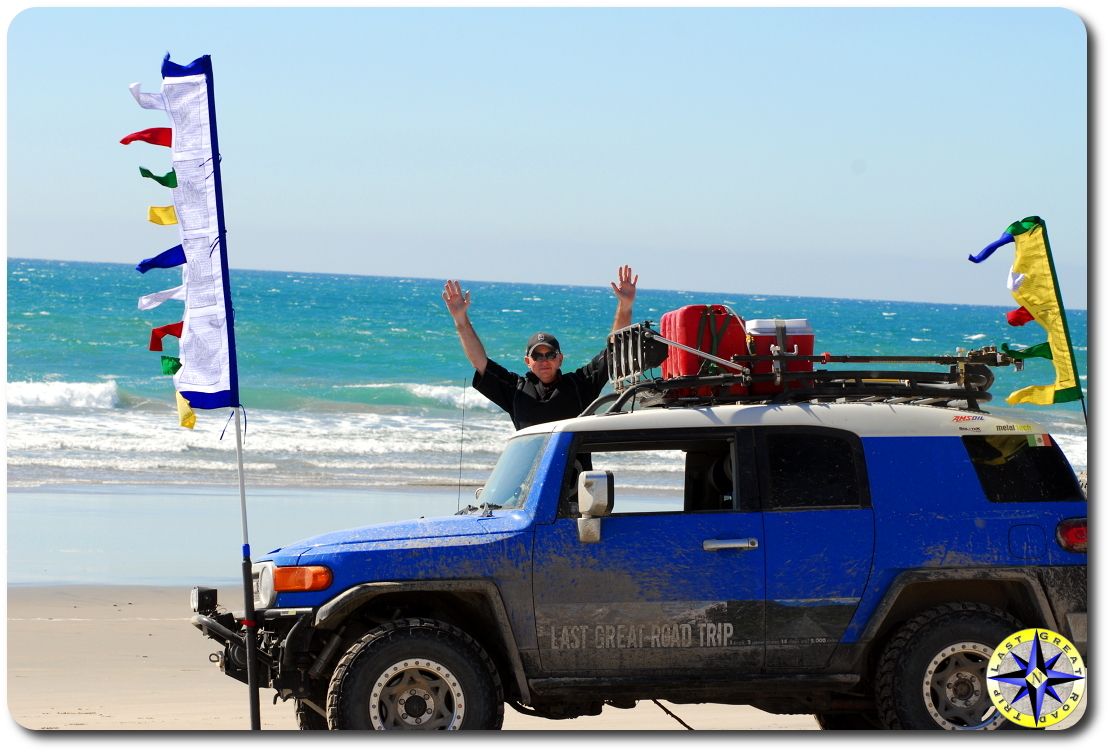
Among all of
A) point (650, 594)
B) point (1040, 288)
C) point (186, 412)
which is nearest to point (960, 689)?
point (650, 594)

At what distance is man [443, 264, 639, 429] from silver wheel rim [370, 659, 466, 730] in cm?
215

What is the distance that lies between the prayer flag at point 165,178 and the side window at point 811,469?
10.1ft

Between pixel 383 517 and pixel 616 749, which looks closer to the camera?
pixel 616 749

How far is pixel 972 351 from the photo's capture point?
6.17m

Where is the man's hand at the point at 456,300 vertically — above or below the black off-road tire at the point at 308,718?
above

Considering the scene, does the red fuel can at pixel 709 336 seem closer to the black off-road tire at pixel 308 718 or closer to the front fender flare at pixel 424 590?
the front fender flare at pixel 424 590

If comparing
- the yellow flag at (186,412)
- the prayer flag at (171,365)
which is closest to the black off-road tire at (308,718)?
the yellow flag at (186,412)

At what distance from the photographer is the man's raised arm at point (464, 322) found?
7203 millimetres

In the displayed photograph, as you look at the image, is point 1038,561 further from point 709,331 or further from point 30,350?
point 30,350

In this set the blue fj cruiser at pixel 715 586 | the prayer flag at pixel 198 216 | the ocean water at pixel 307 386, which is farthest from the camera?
the ocean water at pixel 307 386

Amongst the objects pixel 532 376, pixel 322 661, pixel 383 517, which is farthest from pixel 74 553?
pixel 322 661

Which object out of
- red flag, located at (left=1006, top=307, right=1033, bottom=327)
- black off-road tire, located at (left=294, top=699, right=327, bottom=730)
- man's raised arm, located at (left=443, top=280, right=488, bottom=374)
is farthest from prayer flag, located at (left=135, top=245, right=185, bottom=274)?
red flag, located at (left=1006, top=307, right=1033, bottom=327)

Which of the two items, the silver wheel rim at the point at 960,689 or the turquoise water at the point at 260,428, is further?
the turquoise water at the point at 260,428

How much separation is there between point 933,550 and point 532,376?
278 centimetres
